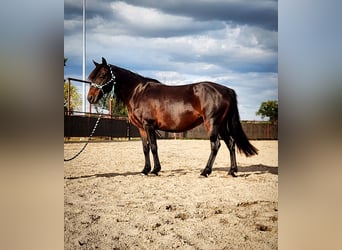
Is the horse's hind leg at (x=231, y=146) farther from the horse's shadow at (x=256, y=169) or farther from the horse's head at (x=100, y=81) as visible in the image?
the horse's head at (x=100, y=81)

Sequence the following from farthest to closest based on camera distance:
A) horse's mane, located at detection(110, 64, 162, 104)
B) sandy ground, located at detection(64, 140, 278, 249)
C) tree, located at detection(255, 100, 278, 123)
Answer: horse's mane, located at detection(110, 64, 162, 104) → tree, located at detection(255, 100, 278, 123) → sandy ground, located at detection(64, 140, 278, 249)

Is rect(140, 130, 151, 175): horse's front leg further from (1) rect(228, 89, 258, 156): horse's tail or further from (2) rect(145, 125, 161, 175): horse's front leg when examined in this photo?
(1) rect(228, 89, 258, 156): horse's tail

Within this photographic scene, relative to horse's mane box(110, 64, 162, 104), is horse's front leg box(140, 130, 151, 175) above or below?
below

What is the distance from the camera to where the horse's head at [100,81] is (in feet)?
9.61

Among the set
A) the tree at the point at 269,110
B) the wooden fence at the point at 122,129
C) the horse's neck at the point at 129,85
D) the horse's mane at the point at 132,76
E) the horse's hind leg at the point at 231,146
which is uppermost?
the horse's mane at the point at 132,76

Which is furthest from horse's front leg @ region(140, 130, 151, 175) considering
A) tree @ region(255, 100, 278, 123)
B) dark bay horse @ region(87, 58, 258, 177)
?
tree @ region(255, 100, 278, 123)

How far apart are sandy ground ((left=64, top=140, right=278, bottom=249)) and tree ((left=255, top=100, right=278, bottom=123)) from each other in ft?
0.70

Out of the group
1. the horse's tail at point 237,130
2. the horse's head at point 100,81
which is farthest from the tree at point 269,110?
the horse's head at point 100,81

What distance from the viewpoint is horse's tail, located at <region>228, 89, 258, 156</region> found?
290 centimetres

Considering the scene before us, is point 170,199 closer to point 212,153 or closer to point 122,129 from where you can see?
point 212,153

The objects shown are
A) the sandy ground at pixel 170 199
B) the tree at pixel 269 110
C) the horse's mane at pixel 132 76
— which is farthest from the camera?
the horse's mane at pixel 132 76
